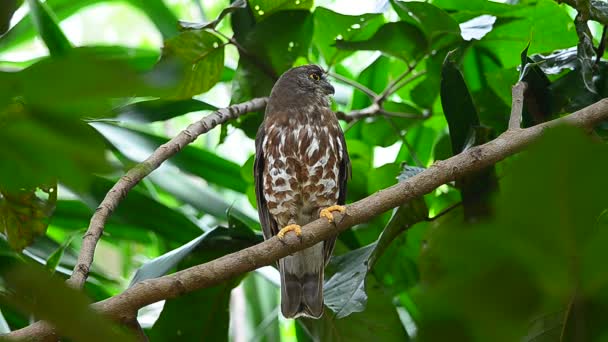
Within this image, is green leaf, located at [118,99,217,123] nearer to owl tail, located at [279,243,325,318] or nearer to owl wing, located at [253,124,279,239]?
owl wing, located at [253,124,279,239]

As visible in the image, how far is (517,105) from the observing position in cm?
214

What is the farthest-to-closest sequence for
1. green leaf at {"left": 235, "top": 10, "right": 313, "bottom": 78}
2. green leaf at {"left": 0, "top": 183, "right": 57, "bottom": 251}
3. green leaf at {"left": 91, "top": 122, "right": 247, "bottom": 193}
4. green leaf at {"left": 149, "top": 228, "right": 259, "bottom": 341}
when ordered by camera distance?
green leaf at {"left": 91, "top": 122, "right": 247, "bottom": 193} → green leaf at {"left": 235, "top": 10, "right": 313, "bottom": 78} → green leaf at {"left": 149, "top": 228, "right": 259, "bottom": 341} → green leaf at {"left": 0, "top": 183, "right": 57, "bottom": 251}

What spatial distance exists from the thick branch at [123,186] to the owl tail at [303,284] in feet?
2.26

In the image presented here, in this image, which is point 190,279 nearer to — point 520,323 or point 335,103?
point 520,323

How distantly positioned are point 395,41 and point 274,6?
1.69 feet

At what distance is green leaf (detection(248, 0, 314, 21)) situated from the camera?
2.92 meters

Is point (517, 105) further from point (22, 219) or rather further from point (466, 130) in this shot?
point (22, 219)

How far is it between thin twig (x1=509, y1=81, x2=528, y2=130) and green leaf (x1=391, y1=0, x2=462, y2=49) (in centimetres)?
46

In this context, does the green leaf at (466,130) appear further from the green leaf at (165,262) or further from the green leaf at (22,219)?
the green leaf at (22,219)

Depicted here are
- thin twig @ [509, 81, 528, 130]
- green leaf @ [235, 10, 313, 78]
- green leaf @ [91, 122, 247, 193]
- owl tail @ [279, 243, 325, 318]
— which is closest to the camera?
thin twig @ [509, 81, 528, 130]

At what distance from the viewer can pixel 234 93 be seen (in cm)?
297

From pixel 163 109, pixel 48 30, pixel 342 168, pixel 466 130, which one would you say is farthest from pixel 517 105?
pixel 48 30

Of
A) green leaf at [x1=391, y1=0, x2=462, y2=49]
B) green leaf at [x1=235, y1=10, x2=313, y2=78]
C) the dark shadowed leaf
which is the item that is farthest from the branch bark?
green leaf at [x1=235, y1=10, x2=313, y2=78]

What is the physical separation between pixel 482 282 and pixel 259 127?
279 cm
